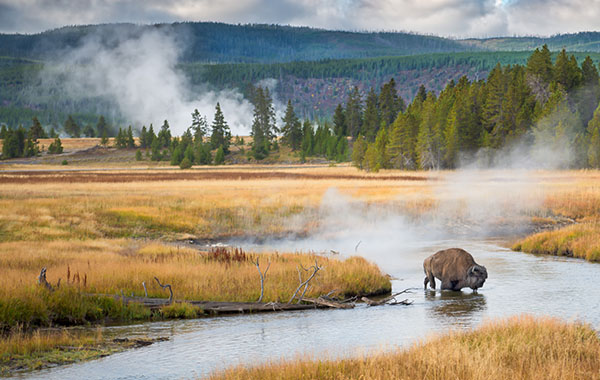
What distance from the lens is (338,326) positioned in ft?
49.4

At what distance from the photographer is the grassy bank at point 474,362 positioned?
9.37 m

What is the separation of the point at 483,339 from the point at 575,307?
20.1 ft

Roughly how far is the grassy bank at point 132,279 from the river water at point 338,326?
113 cm

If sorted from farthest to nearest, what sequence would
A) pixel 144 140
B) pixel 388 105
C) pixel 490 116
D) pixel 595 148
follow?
pixel 144 140, pixel 388 105, pixel 490 116, pixel 595 148

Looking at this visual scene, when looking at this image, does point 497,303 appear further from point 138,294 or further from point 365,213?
point 365,213

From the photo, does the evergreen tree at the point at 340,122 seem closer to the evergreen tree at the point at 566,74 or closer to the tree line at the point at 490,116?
the tree line at the point at 490,116

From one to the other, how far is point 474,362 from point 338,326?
219 inches

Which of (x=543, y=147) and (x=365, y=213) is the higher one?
(x=543, y=147)

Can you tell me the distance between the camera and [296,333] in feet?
46.8

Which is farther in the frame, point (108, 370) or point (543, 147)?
point (543, 147)

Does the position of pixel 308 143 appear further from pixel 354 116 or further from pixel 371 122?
pixel 371 122

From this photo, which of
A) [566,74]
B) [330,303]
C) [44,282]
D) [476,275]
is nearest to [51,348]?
[44,282]

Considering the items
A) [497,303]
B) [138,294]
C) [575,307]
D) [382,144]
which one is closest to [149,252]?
[138,294]

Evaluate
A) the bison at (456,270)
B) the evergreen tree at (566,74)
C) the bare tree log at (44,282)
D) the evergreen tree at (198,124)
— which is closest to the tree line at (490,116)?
the evergreen tree at (566,74)
